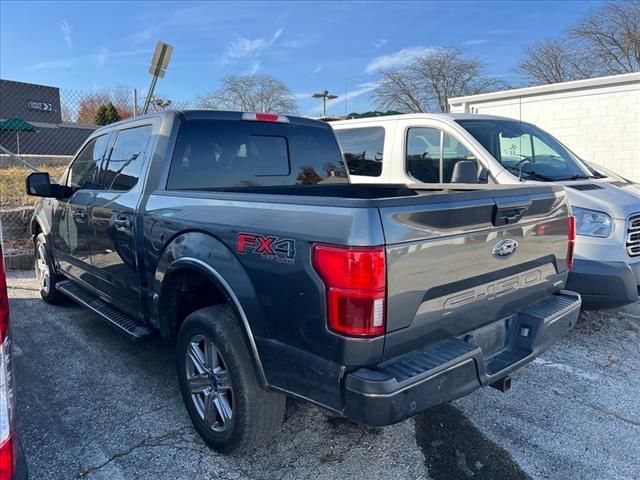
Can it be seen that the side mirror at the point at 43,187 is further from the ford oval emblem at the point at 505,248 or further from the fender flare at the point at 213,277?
the ford oval emblem at the point at 505,248

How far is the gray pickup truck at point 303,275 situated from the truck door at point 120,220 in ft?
0.06

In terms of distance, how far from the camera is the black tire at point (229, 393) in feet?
8.01

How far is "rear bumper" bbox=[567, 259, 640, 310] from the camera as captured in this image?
390 centimetres

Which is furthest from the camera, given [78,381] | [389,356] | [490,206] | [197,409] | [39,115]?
[39,115]

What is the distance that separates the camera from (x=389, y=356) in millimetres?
2047

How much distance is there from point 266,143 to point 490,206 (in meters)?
1.89

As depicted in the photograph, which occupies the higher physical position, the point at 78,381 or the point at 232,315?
the point at 232,315

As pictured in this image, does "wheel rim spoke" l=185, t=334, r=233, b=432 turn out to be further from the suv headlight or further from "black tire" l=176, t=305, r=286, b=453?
the suv headlight

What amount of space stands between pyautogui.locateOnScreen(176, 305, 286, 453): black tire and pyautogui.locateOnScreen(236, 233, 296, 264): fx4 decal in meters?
0.43

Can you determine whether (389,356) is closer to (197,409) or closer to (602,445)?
(197,409)

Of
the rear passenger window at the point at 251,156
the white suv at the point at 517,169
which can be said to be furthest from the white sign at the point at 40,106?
the rear passenger window at the point at 251,156

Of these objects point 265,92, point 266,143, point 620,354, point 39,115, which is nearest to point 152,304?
point 266,143

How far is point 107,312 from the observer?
12.7ft

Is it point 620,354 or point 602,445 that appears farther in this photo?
point 620,354
